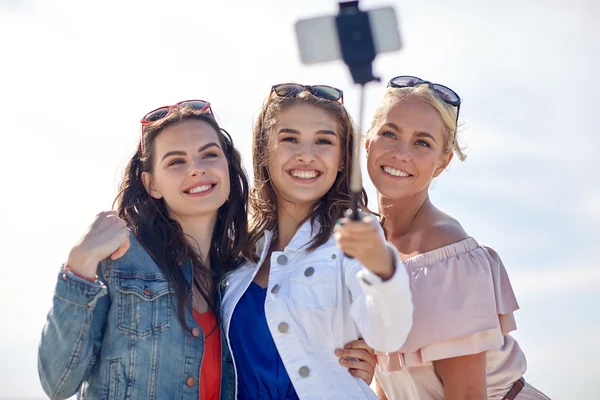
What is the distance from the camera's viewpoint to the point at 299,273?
5223mm

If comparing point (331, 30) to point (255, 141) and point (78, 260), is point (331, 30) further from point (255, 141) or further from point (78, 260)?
point (255, 141)

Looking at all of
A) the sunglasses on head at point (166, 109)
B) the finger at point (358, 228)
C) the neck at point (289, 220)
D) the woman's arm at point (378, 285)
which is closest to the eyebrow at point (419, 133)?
the neck at point (289, 220)

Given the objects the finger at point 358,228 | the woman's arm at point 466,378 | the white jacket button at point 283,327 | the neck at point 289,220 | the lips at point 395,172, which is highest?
the finger at point 358,228

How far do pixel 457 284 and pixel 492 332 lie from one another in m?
0.41

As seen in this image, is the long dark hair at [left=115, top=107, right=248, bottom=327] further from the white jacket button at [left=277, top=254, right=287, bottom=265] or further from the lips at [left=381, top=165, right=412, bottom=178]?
the lips at [left=381, top=165, right=412, bottom=178]

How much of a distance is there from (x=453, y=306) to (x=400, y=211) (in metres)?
Answer: 1.08

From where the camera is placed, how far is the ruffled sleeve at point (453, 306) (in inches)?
201

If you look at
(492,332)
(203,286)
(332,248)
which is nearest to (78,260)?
(203,286)

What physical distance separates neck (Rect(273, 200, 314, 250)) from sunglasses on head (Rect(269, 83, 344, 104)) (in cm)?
86

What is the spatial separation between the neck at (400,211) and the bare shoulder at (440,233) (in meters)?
0.28

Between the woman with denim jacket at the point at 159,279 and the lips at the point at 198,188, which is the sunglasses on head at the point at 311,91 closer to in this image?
the woman with denim jacket at the point at 159,279

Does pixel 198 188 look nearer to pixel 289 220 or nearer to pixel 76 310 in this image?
pixel 289 220

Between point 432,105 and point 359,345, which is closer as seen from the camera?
point 359,345

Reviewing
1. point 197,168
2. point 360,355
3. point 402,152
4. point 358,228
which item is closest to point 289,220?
point 197,168
